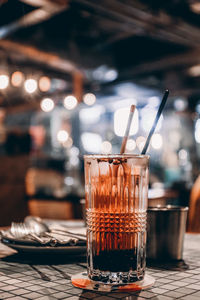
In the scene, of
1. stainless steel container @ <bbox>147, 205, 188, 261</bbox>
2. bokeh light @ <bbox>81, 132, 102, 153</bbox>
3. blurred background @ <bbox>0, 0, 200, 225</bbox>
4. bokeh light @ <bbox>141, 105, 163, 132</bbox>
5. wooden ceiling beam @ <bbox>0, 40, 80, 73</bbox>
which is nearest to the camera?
stainless steel container @ <bbox>147, 205, 188, 261</bbox>

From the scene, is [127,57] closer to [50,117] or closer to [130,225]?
[130,225]

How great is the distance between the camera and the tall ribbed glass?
844mm

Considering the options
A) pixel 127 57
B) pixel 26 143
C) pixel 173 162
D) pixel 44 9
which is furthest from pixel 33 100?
pixel 173 162

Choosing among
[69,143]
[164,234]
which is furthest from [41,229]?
[69,143]

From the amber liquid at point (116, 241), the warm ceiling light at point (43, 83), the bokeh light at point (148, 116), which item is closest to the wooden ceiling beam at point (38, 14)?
the warm ceiling light at point (43, 83)

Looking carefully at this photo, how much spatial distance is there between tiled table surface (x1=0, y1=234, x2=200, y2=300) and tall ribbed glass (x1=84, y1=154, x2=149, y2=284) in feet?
0.21

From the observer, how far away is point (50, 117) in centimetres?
1570

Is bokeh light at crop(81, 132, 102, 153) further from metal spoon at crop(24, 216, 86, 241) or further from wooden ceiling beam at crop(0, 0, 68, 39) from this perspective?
metal spoon at crop(24, 216, 86, 241)

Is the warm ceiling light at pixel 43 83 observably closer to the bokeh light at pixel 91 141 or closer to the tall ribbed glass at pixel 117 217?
the tall ribbed glass at pixel 117 217

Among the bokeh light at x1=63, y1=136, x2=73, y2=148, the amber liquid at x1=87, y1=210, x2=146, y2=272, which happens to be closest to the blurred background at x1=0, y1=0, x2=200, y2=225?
the amber liquid at x1=87, y1=210, x2=146, y2=272

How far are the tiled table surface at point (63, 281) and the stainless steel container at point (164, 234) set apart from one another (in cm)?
5

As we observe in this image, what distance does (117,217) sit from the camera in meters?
0.86

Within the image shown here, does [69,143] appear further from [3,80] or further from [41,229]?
[41,229]

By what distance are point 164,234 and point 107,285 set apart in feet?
0.97
